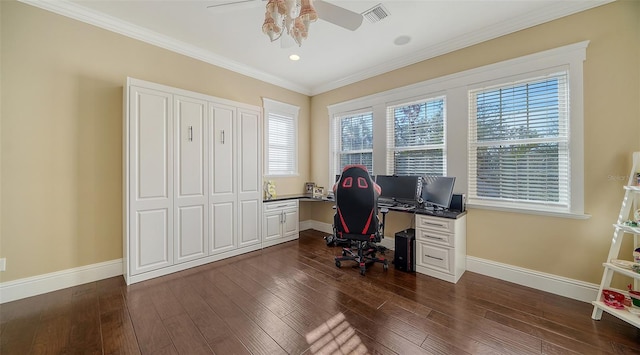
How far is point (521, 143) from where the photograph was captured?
8.90 ft

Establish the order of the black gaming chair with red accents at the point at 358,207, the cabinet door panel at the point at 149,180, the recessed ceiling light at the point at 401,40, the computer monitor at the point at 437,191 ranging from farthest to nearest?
the recessed ceiling light at the point at 401,40
the computer monitor at the point at 437,191
the black gaming chair with red accents at the point at 358,207
the cabinet door panel at the point at 149,180

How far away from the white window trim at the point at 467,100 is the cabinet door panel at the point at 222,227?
250cm

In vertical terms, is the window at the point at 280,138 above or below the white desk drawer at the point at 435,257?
above

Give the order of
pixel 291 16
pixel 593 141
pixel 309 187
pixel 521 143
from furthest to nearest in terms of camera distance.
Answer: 1. pixel 309 187
2. pixel 521 143
3. pixel 593 141
4. pixel 291 16

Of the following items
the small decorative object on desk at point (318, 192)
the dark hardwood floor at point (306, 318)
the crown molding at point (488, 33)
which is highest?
the crown molding at point (488, 33)

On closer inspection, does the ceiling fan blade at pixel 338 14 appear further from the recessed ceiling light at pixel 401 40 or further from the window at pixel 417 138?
the window at pixel 417 138

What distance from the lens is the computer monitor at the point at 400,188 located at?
336 cm

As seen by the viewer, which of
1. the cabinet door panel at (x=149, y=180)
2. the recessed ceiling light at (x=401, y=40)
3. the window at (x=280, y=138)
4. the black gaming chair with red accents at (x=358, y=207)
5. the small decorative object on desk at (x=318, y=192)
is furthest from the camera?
the small decorative object on desk at (x=318, y=192)

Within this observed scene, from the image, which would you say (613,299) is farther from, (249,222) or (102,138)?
(102,138)

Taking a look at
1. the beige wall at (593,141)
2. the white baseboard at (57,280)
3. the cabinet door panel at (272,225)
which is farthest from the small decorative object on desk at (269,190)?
the beige wall at (593,141)

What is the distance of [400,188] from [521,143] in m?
1.48

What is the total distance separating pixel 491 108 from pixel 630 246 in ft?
5.99

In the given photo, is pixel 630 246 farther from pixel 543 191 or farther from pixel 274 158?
pixel 274 158

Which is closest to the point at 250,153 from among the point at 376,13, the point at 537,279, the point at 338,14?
the point at 338,14
